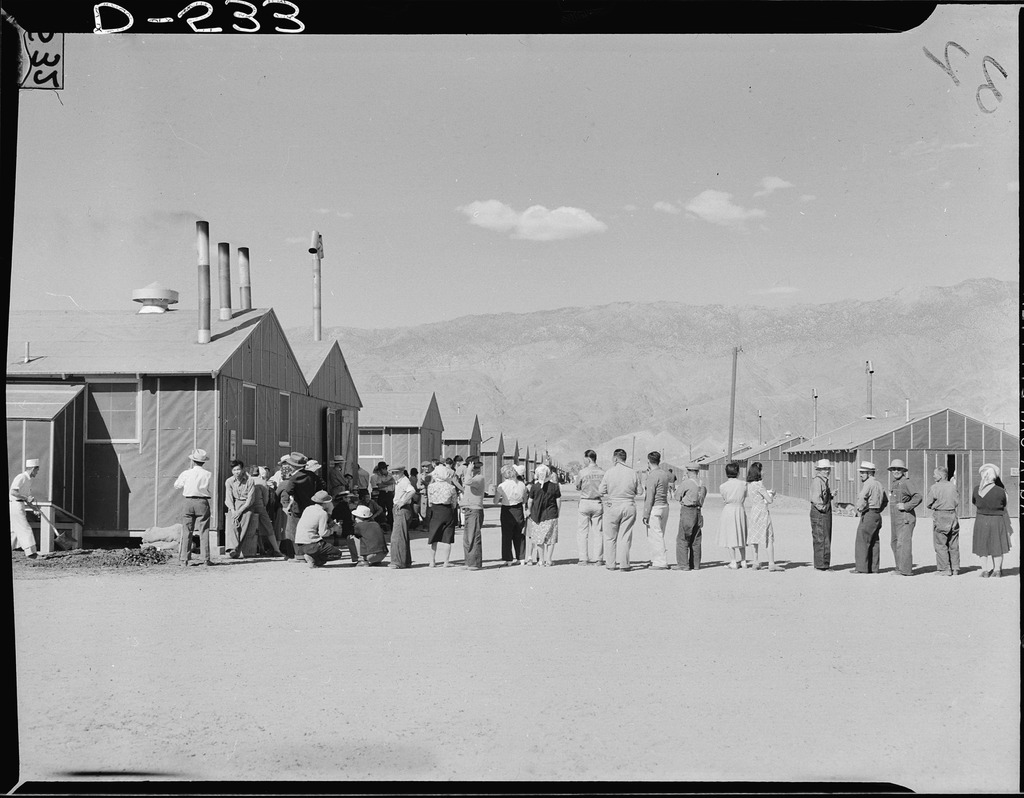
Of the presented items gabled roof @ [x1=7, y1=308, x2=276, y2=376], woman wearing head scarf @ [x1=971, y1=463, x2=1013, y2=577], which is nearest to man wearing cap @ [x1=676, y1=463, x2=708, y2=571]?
woman wearing head scarf @ [x1=971, y1=463, x2=1013, y2=577]

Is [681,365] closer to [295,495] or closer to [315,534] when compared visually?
[295,495]

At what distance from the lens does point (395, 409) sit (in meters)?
35.7

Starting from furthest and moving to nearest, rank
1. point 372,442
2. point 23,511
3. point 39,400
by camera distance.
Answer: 1. point 372,442
2. point 39,400
3. point 23,511

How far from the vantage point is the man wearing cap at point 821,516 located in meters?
13.2

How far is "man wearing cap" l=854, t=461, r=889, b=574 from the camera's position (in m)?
12.9

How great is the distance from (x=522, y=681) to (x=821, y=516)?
7.75 metres

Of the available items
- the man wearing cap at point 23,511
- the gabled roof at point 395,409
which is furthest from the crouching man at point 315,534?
the gabled roof at point 395,409

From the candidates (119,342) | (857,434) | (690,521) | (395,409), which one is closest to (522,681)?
(690,521)

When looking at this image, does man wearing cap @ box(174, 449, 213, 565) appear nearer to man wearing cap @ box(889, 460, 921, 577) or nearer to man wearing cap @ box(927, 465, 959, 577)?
man wearing cap @ box(889, 460, 921, 577)

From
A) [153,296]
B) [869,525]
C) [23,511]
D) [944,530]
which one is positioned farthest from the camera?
[153,296]

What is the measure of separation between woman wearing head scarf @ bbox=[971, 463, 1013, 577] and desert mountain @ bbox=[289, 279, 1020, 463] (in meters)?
86.3

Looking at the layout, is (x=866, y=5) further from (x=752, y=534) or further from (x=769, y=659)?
(x=752, y=534)

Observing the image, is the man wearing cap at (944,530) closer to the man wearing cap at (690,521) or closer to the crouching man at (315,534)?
the man wearing cap at (690,521)

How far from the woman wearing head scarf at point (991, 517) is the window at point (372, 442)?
984 inches
